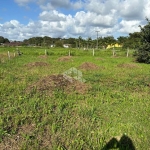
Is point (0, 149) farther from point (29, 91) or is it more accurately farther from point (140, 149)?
point (29, 91)

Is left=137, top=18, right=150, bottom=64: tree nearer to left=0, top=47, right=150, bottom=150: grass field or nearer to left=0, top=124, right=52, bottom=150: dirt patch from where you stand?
left=0, top=47, right=150, bottom=150: grass field

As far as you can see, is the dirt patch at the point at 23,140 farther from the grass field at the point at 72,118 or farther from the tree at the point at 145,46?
the tree at the point at 145,46

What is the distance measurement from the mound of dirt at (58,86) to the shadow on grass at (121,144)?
8.90 ft

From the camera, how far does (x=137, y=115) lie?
4.04 meters

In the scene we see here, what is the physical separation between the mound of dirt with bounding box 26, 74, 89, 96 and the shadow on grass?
2.71 meters

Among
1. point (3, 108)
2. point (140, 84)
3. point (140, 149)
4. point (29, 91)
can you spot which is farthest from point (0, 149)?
point (140, 84)

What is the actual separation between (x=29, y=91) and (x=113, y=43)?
194 ft

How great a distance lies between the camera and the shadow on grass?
9.50ft

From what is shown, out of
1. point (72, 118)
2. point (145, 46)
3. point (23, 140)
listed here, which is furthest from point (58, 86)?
point (145, 46)

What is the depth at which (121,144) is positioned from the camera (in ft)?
9.78

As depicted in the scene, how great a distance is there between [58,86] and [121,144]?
11.3 feet

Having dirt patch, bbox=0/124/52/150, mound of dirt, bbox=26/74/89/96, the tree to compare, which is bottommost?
dirt patch, bbox=0/124/52/150

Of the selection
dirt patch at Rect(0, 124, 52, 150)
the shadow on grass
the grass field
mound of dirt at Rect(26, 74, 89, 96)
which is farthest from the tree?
dirt patch at Rect(0, 124, 52, 150)

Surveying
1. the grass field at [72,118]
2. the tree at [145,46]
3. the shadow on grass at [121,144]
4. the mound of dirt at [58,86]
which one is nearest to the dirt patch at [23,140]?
the grass field at [72,118]
